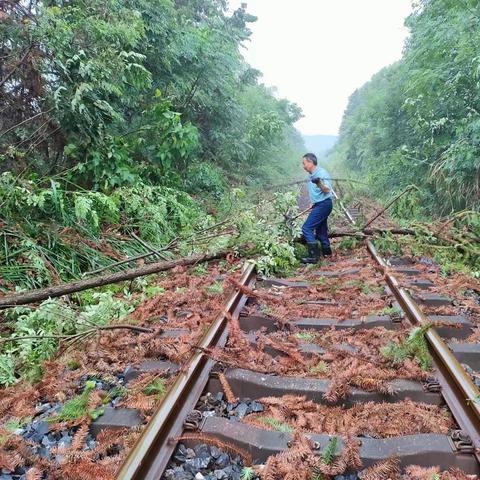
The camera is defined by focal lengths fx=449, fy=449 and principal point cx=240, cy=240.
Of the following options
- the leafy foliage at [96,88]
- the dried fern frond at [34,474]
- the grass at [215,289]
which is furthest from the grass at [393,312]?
the leafy foliage at [96,88]

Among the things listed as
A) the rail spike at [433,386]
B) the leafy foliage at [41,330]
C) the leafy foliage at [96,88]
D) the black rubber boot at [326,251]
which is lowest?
the rail spike at [433,386]

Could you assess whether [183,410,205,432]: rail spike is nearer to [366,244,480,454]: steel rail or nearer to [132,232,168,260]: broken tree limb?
[366,244,480,454]: steel rail

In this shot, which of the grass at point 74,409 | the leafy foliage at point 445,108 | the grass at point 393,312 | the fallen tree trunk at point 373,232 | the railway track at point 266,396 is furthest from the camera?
the leafy foliage at point 445,108

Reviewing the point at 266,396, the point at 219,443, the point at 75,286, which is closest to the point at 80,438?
the point at 219,443

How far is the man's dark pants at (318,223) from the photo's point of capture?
677 centimetres

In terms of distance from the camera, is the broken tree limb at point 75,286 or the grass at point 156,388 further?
the broken tree limb at point 75,286

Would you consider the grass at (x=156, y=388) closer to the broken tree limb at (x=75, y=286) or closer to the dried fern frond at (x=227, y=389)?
the dried fern frond at (x=227, y=389)

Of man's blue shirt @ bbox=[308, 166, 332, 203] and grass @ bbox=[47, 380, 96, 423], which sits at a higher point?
man's blue shirt @ bbox=[308, 166, 332, 203]

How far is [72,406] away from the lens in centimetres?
262

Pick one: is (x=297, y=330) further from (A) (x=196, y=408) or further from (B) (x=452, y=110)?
(B) (x=452, y=110)

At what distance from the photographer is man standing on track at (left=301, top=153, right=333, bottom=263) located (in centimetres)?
676

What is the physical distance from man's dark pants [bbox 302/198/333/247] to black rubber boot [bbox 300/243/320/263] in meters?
0.08

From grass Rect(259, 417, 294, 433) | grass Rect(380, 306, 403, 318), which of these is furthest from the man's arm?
grass Rect(259, 417, 294, 433)

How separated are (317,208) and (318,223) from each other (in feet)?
0.76
